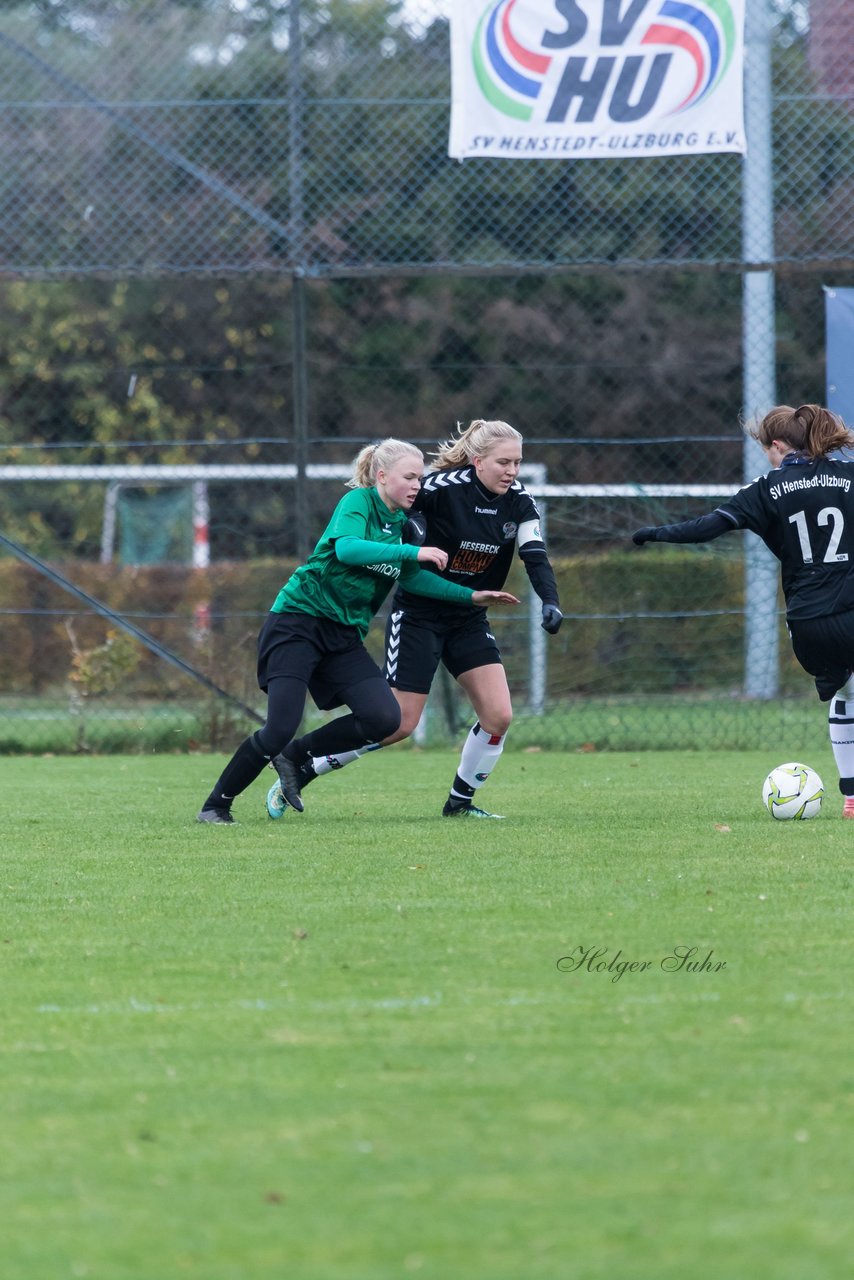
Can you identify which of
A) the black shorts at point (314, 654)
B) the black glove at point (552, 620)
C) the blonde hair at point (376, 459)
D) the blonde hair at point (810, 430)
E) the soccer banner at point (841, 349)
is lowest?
the black shorts at point (314, 654)

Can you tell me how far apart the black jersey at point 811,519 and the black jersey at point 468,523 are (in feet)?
2.99

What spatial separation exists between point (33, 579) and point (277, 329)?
29.8ft

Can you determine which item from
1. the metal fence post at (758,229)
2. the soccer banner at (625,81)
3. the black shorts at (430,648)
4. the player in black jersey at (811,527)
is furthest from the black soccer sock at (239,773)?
the metal fence post at (758,229)

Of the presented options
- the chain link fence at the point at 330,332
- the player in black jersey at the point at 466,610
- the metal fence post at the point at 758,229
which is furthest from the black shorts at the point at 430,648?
the metal fence post at the point at 758,229

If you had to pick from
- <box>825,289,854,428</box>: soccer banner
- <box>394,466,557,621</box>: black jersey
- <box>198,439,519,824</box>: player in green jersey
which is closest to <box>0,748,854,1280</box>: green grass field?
A: <box>198,439,519,824</box>: player in green jersey

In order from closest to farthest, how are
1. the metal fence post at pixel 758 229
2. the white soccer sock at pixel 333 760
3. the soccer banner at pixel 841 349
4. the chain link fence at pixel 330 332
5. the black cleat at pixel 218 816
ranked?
the black cleat at pixel 218 816 < the white soccer sock at pixel 333 760 < the soccer banner at pixel 841 349 < the metal fence post at pixel 758 229 < the chain link fence at pixel 330 332

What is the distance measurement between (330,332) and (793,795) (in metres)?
19.2

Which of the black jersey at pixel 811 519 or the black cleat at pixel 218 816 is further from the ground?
the black jersey at pixel 811 519

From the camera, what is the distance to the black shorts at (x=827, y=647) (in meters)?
7.49

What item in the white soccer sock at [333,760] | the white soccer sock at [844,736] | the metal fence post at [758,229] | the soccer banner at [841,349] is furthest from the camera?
the metal fence post at [758,229]

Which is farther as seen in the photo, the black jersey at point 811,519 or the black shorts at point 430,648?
the black shorts at point 430,648

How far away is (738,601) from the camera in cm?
1402

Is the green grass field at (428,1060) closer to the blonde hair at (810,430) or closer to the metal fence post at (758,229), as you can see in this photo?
the blonde hair at (810,430)

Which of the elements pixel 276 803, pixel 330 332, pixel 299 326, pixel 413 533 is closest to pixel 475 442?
pixel 413 533
